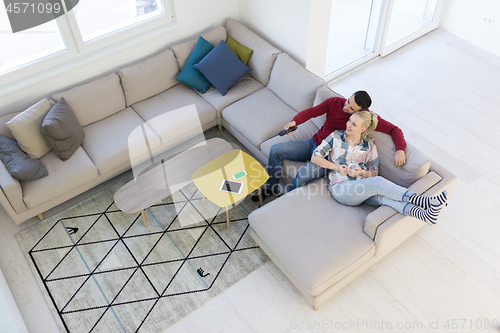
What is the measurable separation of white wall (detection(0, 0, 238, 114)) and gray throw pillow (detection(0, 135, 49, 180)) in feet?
1.81

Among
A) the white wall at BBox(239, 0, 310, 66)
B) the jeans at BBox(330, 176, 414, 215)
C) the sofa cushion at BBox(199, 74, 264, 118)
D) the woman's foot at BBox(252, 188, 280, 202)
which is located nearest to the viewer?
the jeans at BBox(330, 176, 414, 215)

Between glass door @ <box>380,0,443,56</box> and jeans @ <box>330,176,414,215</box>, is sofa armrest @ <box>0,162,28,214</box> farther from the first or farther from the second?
glass door @ <box>380,0,443,56</box>

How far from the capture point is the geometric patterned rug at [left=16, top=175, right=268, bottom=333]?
3.22 m

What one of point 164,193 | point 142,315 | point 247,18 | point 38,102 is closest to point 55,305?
point 142,315

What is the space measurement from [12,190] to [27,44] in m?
1.42

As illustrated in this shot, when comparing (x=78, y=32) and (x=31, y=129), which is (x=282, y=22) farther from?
(x=31, y=129)

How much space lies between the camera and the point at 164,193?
11.6ft

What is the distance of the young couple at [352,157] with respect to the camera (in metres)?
3.03

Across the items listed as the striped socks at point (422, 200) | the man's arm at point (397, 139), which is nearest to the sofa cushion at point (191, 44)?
the man's arm at point (397, 139)

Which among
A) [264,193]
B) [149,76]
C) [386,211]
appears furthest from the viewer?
[149,76]

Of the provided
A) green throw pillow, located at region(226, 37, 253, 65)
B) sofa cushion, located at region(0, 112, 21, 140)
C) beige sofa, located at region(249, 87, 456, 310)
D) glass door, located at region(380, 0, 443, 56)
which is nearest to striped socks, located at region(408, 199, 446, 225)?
beige sofa, located at region(249, 87, 456, 310)

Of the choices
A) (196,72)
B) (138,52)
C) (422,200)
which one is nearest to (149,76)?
(138,52)

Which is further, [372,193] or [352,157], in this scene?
[352,157]

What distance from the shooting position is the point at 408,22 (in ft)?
18.5
